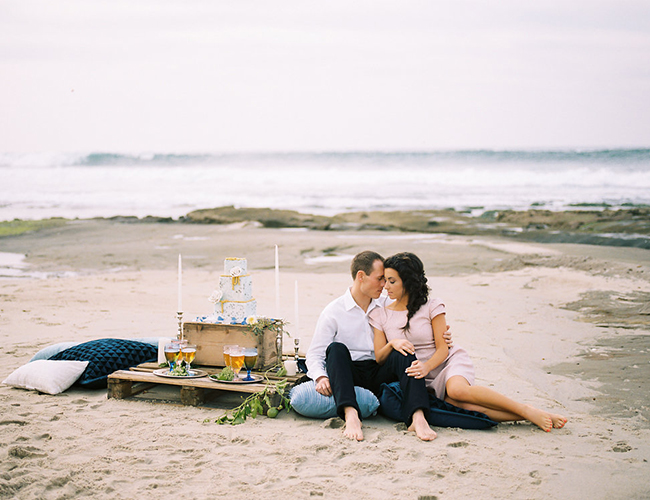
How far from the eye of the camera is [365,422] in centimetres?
437

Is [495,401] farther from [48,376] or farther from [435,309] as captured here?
[48,376]

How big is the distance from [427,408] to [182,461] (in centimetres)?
161

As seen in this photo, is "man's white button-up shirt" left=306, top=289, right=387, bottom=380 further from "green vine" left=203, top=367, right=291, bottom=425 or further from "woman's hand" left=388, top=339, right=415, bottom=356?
"woman's hand" left=388, top=339, right=415, bottom=356

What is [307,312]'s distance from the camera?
820 centimetres

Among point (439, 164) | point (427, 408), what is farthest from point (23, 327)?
point (439, 164)

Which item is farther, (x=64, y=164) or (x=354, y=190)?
(x=64, y=164)

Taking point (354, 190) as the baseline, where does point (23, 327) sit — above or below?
below

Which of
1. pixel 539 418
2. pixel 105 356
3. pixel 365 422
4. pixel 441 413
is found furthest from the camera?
pixel 105 356

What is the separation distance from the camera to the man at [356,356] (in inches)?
166

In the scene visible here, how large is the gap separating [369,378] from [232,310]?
4.04 feet

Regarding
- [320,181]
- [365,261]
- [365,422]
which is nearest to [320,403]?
[365,422]

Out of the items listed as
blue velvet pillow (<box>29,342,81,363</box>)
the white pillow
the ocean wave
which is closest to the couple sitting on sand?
the white pillow

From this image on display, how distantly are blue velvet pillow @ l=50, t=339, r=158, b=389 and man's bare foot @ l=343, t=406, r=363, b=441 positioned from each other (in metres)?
2.09

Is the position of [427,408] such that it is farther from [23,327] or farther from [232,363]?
[23,327]
